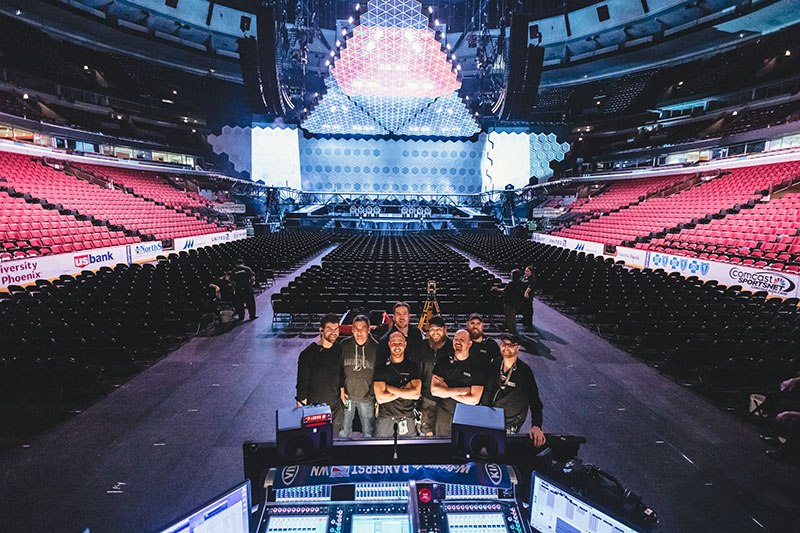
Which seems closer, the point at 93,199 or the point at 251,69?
the point at 251,69

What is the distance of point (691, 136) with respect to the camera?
28.6 meters

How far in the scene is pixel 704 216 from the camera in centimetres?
1908

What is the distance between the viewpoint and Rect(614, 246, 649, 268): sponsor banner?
1598 cm

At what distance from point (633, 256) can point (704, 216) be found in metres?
6.10

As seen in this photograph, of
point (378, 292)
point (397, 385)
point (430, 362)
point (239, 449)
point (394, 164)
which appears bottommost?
point (239, 449)

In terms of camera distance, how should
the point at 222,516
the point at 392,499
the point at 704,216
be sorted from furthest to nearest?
1. the point at 704,216
2. the point at 392,499
3. the point at 222,516

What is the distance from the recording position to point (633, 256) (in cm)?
1670

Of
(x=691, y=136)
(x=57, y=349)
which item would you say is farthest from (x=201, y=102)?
(x=691, y=136)

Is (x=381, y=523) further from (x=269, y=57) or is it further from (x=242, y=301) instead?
(x=269, y=57)

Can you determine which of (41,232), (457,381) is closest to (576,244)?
(457,381)

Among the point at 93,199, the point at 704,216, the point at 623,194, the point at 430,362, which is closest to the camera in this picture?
the point at 430,362

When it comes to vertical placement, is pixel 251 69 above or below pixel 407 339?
above

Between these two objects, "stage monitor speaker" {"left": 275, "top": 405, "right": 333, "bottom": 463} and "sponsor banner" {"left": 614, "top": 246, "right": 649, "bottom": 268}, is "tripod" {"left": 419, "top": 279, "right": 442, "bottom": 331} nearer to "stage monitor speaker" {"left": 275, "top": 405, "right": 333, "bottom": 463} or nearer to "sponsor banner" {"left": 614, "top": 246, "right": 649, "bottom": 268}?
"stage monitor speaker" {"left": 275, "top": 405, "right": 333, "bottom": 463}

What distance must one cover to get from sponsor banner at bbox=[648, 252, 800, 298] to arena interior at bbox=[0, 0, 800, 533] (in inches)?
3.4
